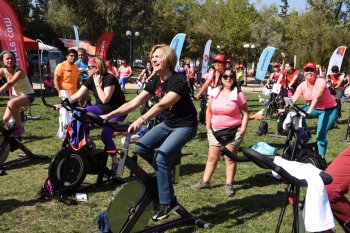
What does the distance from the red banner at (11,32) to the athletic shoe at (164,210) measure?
7082 mm

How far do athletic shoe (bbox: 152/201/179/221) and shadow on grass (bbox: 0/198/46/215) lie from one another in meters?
1.69

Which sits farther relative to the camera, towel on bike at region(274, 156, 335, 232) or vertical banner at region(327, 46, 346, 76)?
vertical banner at region(327, 46, 346, 76)

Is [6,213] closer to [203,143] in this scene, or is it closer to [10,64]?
[10,64]

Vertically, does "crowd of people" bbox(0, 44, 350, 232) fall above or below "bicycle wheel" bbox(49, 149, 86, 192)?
above

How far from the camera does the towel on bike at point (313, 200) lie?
2.23 meters

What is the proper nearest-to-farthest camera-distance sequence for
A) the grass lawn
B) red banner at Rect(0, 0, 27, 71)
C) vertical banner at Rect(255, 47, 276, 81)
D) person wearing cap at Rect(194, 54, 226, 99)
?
the grass lawn
person wearing cap at Rect(194, 54, 226, 99)
red banner at Rect(0, 0, 27, 71)
vertical banner at Rect(255, 47, 276, 81)

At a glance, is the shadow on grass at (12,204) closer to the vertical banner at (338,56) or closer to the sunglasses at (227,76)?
the sunglasses at (227,76)

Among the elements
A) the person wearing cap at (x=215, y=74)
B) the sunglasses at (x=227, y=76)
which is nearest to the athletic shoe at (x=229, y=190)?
the sunglasses at (x=227, y=76)

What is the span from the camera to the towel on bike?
7.32ft

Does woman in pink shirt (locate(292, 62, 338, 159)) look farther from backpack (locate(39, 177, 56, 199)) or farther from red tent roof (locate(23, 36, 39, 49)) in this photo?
red tent roof (locate(23, 36, 39, 49))

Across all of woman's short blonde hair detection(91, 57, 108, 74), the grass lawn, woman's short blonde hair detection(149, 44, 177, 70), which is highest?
woman's short blonde hair detection(149, 44, 177, 70)

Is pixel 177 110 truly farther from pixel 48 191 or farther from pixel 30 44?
pixel 30 44

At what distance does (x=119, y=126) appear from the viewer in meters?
3.53

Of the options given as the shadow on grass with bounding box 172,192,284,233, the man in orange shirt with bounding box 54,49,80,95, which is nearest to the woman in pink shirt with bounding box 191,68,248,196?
the shadow on grass with bounding box 172,192,284,233
